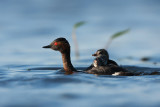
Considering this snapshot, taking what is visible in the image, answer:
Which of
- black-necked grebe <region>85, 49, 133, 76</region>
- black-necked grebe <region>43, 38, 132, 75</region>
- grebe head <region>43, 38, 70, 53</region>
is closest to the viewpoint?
black-necked grebe <region>85, 49, 133, 76</region>

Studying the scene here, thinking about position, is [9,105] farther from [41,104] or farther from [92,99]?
[92,99]

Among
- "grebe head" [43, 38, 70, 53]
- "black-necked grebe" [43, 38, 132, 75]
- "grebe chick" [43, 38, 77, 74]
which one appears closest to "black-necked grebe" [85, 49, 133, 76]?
"black-necked grebe" [43, 38, 132, 75]

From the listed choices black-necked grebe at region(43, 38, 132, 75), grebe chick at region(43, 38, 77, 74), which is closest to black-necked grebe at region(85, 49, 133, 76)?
black-necked grebe at region(43, 38, 132, 75)

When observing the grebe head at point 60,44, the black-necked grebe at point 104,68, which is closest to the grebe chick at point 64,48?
the grebe head at point 60,44

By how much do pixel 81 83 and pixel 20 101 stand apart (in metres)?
2.10

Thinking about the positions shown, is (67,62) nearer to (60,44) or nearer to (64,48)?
(64,48)

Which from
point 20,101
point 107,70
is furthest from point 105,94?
point 107,70

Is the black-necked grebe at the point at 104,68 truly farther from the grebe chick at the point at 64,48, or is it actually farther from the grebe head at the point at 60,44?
the grebe head at the point at 60,44

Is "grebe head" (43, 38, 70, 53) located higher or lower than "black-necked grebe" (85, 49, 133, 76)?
higher

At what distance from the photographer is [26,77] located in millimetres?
10180

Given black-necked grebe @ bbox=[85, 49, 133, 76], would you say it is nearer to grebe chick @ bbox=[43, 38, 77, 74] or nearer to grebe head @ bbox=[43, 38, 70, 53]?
grebe chick @ bbox=[43, 38, 77, 74]

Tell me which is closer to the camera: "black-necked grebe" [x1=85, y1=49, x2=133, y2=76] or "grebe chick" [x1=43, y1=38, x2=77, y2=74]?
"black-necked grebe" [x1=85, y1=49, x2=133, y2=76]

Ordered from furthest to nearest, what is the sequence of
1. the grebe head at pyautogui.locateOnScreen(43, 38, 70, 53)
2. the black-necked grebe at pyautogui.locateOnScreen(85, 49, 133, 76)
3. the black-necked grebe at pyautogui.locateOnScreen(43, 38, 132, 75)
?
Answer: 1. the grebe head at pyautogui.locateOnScreen(43, 38, 70, 53)
2. the black-necked grebe at pyautogui.locateOnScreen(43, 38, 132, 75)
3. the black-necked grebe at pyautogui.locateOnScreen(85, 49, 133, 76)

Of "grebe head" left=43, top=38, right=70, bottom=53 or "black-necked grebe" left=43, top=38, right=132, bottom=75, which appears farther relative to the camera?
"grebe head" left=43, top=38, right=70, bottom=53
